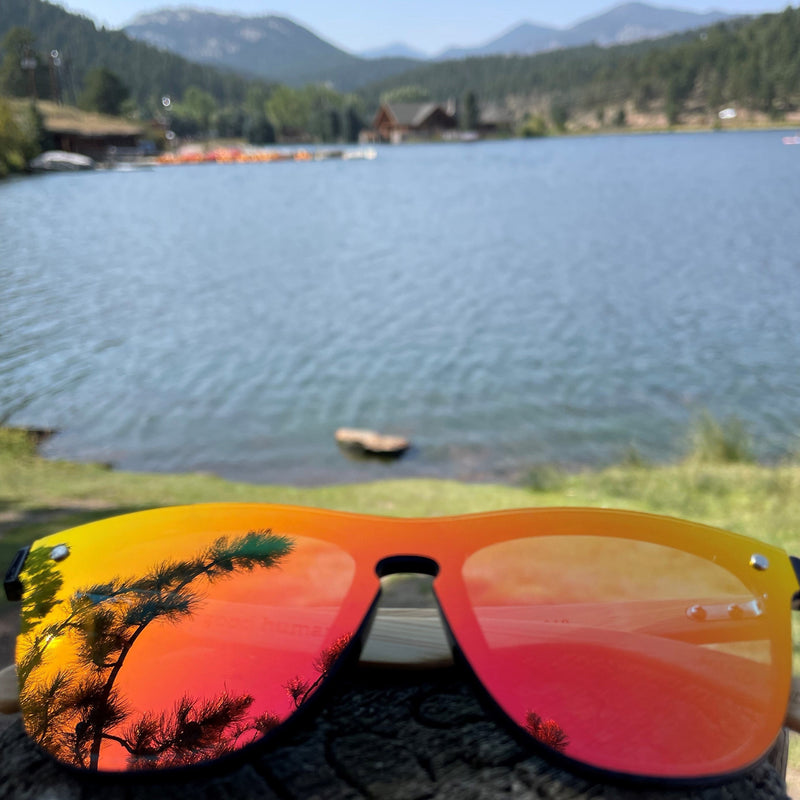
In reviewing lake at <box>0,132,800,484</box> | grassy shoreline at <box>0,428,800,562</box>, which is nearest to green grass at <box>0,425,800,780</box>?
grassy shoreline at <box>0,428,800,562</box>

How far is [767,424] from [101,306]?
941cm

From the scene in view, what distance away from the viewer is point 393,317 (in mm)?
10406

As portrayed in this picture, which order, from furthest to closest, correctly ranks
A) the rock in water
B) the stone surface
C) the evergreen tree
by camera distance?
the evergreen tree, the rock in water, the stone surface

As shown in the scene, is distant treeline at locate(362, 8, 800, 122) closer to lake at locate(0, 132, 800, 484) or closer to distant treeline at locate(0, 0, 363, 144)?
lake at locate(0, 132, 800, 484)

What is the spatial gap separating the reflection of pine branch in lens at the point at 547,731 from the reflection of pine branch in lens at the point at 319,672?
0.77 feet

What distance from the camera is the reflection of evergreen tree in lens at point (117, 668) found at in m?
0.70

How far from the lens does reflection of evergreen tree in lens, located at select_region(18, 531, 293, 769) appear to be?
2.28ft

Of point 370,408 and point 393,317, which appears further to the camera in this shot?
point 393,317

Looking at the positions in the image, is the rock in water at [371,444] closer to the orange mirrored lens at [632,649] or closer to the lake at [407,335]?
the lake at [407,335]

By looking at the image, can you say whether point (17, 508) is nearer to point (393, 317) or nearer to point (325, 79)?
point (393, 317)

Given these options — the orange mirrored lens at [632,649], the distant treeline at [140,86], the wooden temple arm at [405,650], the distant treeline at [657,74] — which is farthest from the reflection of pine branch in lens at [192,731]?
the distant treeline at [140,86]

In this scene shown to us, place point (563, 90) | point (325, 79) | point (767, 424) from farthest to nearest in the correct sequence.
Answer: point (325, 79) → point (563, 90) → point (767, 424)

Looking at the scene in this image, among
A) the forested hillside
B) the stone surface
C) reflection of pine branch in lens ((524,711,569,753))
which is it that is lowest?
the stone surface

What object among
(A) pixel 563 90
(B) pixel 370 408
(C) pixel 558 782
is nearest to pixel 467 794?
(C) pixel 558 782
